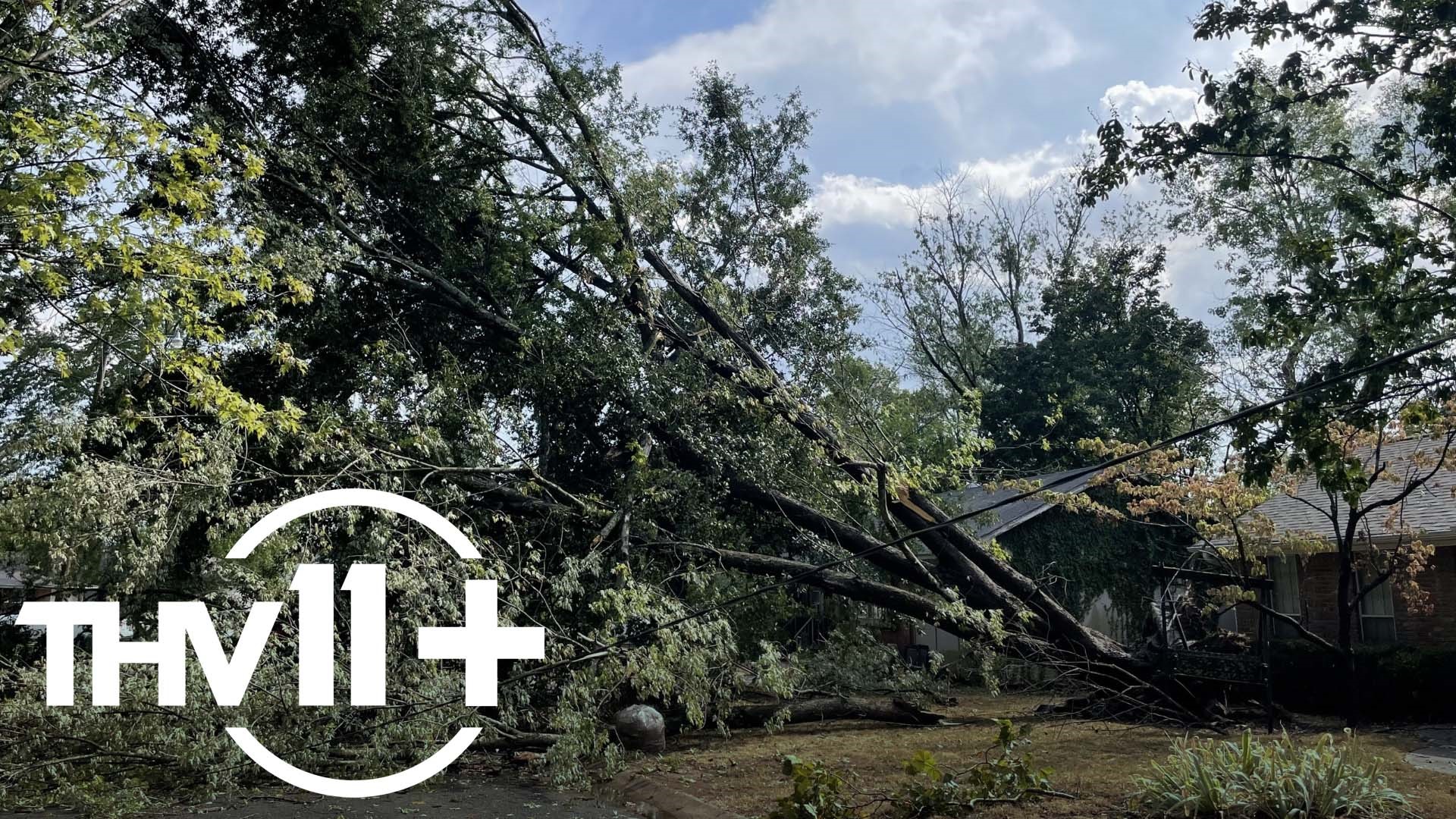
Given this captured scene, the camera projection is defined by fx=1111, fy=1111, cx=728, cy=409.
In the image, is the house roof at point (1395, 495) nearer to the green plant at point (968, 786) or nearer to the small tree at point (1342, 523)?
the small tree at point (1342, 523)

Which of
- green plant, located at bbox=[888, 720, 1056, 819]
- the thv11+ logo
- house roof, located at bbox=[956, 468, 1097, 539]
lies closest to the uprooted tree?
the thv11+ logo

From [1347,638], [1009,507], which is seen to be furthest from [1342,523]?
[1009,507]

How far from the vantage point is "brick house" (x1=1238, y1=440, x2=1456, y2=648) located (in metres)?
15.2

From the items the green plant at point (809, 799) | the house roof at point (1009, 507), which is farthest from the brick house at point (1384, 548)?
the green plant at point (809, 799)

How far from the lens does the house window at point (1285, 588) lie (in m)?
18.5

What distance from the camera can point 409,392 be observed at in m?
11.8

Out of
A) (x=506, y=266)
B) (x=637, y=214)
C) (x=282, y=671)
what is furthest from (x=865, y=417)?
(x=282, y=671)

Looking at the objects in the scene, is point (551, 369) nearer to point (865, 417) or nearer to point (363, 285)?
point (363, 285)

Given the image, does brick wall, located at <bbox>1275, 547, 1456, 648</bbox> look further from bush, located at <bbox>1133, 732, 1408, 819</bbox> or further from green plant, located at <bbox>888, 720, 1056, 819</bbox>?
green plant, located at <bbox>888, 720, 1056, 819</bbox>

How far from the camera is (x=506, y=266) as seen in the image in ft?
40.6

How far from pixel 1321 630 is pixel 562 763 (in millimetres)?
13553

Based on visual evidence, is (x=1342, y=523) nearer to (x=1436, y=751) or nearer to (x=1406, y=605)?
(x=1406, y=605)

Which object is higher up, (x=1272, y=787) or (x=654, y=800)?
(x=1272, y=787)

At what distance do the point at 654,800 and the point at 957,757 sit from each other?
3.17 m
